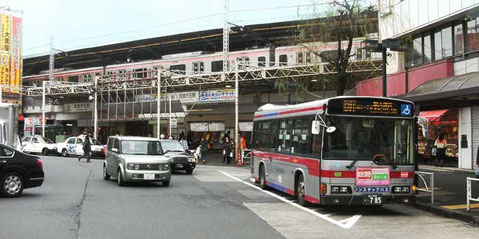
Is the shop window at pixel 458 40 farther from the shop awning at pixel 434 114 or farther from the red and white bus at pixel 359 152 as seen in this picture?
the red and white bus at pixel 359 152

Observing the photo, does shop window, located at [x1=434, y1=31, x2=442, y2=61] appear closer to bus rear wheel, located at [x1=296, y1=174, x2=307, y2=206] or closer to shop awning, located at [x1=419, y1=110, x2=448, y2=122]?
shop awning, located at [x1=419, y1=110, x2=448, y2=122]

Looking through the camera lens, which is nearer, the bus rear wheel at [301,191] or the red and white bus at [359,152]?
the red and white bus at [359,152]

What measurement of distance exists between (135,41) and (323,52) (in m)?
33.3

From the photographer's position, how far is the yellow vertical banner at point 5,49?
49969 mm

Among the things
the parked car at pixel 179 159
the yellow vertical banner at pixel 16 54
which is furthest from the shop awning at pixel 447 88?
the yellow vertical banner at pixel 16 54

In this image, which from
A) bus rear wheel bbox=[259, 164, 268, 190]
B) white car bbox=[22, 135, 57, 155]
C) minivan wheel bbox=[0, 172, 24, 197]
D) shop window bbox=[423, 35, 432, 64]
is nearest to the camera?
minivan wheel bbox=[0, 172, 24, 197]

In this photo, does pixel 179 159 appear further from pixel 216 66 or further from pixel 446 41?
pixel 216 66

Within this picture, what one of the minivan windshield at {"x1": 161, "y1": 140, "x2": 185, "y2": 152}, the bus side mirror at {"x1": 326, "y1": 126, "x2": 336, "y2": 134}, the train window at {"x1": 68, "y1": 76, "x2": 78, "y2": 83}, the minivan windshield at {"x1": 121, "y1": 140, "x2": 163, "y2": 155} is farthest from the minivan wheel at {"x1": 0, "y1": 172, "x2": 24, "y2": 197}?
the train window at {"x1": 68, "y1": 76, "x2": 78, "y2": 83}

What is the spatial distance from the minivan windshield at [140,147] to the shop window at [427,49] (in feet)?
49.2

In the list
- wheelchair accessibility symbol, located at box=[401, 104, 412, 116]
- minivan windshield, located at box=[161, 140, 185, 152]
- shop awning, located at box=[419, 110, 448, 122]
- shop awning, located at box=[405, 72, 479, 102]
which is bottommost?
minivan windshield, located at box=[161, 140, 185, 152]

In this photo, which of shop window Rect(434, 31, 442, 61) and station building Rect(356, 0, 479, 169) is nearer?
station building Rect(356, 0, 479, 169)

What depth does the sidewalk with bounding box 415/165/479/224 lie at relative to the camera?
10516 millimetres

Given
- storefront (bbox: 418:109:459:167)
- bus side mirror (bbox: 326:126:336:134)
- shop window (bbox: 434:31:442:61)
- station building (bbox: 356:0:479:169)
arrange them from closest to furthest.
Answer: bus side mirror (bbox: 326:126:336:134)
station building (bbox: 356:0:479:169)
storefront (bbox: 418:109:459:167)
shop window (bbox: 434:31:442:61)

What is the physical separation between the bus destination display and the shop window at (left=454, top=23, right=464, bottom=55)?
11842 millimetres
